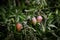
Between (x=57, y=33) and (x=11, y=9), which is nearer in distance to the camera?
(x=11, y=9)

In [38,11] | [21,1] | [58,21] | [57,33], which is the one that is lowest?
[57,33]

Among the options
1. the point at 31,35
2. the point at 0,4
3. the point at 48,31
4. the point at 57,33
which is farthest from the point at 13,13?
the point at 57,33

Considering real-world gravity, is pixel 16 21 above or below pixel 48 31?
above

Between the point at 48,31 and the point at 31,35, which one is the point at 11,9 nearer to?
the point at 31,35

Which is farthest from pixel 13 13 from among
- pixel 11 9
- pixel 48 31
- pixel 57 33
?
pixel 57 33

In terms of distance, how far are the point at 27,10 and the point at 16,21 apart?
0.15 metres

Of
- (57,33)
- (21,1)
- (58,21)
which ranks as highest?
(21,1)

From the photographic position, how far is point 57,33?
1.70 metres

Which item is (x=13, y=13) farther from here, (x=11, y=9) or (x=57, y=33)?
(x=57, y=33)

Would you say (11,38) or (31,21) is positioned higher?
(31,21)

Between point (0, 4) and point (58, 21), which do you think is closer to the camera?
point (0, 4)

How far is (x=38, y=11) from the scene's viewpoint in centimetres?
164

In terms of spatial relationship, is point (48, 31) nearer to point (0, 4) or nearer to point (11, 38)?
point (11, 38)

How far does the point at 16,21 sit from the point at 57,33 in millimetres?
447
